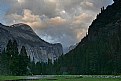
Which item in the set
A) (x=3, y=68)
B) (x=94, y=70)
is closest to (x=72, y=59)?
(x=94, y=70)

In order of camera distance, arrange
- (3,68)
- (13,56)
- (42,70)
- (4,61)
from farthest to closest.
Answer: (42,70), (3,68), (4,61), (13,56)

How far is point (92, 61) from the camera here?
5389 inches

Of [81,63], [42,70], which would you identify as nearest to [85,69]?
[81,63]

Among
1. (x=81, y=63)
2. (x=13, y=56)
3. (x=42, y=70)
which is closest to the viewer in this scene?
(x=13, y=56)

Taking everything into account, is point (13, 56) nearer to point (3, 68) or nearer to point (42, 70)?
point (3, 68)

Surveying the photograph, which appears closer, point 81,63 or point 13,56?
point 13,56

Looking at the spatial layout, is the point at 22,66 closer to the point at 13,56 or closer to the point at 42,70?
the point at 13,56

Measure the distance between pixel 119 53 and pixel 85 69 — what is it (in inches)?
925

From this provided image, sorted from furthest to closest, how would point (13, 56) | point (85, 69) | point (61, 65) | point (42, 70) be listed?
point (61, 65) → point (42, 70) → point (85, 69) → point (13, 56)

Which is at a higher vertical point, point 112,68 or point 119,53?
point 119,53

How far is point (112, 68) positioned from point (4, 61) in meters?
58.3

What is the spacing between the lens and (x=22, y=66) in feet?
397

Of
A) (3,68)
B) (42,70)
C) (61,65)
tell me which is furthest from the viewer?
(61,65)

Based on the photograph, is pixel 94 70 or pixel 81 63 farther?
pixel 81 63
